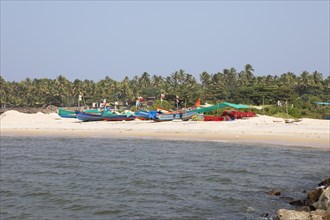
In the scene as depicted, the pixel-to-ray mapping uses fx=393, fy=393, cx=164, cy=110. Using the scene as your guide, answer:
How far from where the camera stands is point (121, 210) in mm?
11797

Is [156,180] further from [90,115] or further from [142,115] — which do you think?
[90,115]

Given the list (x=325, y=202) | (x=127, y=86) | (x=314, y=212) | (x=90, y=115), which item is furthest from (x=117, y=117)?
(x=127, y=86)

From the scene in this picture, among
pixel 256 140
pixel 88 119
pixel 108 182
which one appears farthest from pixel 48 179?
pixel 88 119

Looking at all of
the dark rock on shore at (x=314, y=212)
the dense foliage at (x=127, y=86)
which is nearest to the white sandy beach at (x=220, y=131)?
the dark rock on shore at (x=314, y=212)

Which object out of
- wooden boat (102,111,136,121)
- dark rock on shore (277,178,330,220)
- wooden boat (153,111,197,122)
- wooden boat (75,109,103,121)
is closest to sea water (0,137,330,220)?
dark rock on shore (277,178,330,220)

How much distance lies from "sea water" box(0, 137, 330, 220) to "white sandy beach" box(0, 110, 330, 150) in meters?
2.83

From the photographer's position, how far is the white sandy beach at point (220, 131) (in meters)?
28.1

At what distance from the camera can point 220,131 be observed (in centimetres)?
3331

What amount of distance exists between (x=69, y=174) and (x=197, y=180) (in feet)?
19.4

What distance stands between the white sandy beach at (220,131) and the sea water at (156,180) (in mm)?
2829

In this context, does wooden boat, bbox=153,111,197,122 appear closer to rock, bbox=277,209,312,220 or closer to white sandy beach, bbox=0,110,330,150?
white sandy beach, bbox=0,110,330,150

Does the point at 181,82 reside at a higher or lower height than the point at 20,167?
higher

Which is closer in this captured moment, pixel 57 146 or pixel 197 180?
pixel 197 180

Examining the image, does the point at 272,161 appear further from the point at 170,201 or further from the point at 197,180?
the point at 170,201
